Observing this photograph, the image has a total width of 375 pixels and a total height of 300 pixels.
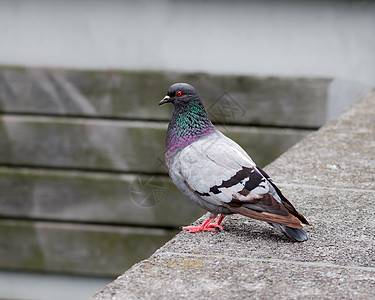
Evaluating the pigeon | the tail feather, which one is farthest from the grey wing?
the tail feather

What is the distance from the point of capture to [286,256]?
218cm

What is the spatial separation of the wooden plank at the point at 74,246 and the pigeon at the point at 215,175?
236cm

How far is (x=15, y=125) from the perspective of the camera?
486 centimetres

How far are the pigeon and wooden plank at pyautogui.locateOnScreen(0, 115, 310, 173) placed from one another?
7.00 ft

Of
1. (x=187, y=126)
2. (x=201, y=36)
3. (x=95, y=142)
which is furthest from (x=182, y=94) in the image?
(x=95, y=142)

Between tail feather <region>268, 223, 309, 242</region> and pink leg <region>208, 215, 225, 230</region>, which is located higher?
tail feather <region>268, 223, 309, 242</region>

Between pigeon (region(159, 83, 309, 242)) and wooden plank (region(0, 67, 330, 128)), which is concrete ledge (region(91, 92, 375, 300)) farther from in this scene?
wooden plank (region(0, 67, 330, 128))

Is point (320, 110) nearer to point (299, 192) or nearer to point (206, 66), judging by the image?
point (206, 66)

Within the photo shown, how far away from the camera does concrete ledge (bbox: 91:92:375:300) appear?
74.7 inches

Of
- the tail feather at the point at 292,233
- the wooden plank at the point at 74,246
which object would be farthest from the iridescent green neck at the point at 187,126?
the wooden plank at the point at 74,246

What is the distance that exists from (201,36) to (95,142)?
1165 millimetres

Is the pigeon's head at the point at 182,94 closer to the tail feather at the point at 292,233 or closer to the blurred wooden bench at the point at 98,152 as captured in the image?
the tail feather at the point at 292,233

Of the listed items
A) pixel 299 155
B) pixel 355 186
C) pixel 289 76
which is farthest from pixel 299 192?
pixel 289 76

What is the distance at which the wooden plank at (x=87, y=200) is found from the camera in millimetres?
4777
